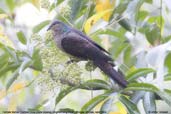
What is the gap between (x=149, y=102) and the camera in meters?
1.75

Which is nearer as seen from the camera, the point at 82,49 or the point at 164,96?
the point at 164,96

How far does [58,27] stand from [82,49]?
0.17 meters

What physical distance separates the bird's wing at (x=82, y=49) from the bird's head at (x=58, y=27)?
0.05 meters

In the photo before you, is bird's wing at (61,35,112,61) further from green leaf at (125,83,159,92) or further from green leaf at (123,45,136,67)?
green leaf at (123,45,136,67)

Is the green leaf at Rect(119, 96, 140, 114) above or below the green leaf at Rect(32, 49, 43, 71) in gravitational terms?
below

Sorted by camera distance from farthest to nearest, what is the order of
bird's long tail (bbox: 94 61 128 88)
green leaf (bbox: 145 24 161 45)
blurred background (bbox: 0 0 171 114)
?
1. green leaf (bbox: 145 24 161 45)
2. bird's long tail (bbox: 94 61 128 88)
3. blurred background (bbox: 0 0 171 114)

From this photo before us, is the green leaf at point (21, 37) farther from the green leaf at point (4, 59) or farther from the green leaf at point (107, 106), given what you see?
the green leaf at point (107, 106)

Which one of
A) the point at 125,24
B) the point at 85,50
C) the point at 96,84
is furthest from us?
the point at 125,24

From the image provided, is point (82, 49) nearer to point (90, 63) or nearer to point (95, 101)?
point (90, 63)

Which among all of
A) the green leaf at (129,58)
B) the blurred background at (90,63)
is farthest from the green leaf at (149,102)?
the green leaf at (129,58)

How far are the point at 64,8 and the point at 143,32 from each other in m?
0.58

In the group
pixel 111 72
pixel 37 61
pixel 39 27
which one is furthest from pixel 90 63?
pixel 39 27

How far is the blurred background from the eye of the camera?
1.66m

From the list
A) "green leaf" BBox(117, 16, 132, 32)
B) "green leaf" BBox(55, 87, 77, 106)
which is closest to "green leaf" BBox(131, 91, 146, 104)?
"green leaf" BBox(55, 87, 77, 106)
